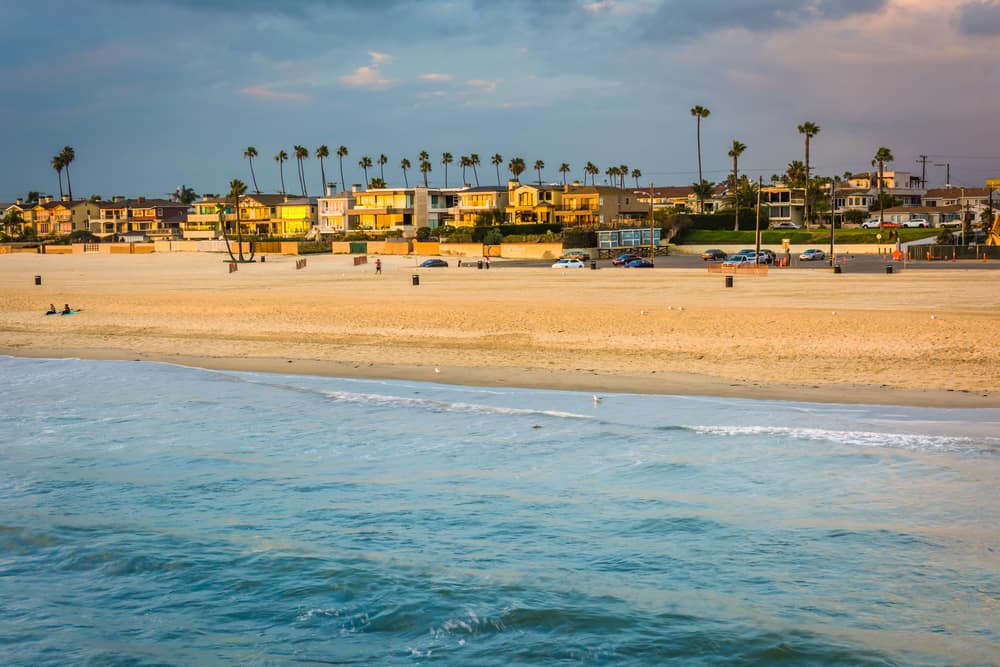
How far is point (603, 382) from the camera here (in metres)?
20.6

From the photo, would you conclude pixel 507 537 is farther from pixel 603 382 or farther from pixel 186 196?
pixel 186 196

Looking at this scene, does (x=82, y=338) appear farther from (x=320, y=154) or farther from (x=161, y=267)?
(x=320, y=154)

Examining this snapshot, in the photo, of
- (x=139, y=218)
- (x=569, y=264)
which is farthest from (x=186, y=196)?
(x=569, y=264)

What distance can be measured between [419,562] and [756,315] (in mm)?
21751

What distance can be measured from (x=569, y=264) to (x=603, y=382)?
1913 inches

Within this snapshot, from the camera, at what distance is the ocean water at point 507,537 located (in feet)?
27.7

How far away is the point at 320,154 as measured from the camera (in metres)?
192

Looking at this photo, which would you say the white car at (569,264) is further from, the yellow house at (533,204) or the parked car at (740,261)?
the yellow house at (533,204)

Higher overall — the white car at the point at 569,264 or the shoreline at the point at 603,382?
the white car at the point at 569,264

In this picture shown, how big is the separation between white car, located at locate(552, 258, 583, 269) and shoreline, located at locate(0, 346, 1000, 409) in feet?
Answer: 145

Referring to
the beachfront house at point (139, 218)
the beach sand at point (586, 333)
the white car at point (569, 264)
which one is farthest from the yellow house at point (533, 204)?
the beachfront house at point (139, 218)

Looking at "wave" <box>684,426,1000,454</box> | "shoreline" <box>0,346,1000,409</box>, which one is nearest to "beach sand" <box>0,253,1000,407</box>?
"shoreline" <box>0,346,1000,409</box>

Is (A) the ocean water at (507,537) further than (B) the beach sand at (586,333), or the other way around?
(B) the beach sand at (586,333)

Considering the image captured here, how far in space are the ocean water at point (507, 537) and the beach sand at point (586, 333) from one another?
9.03 feet
